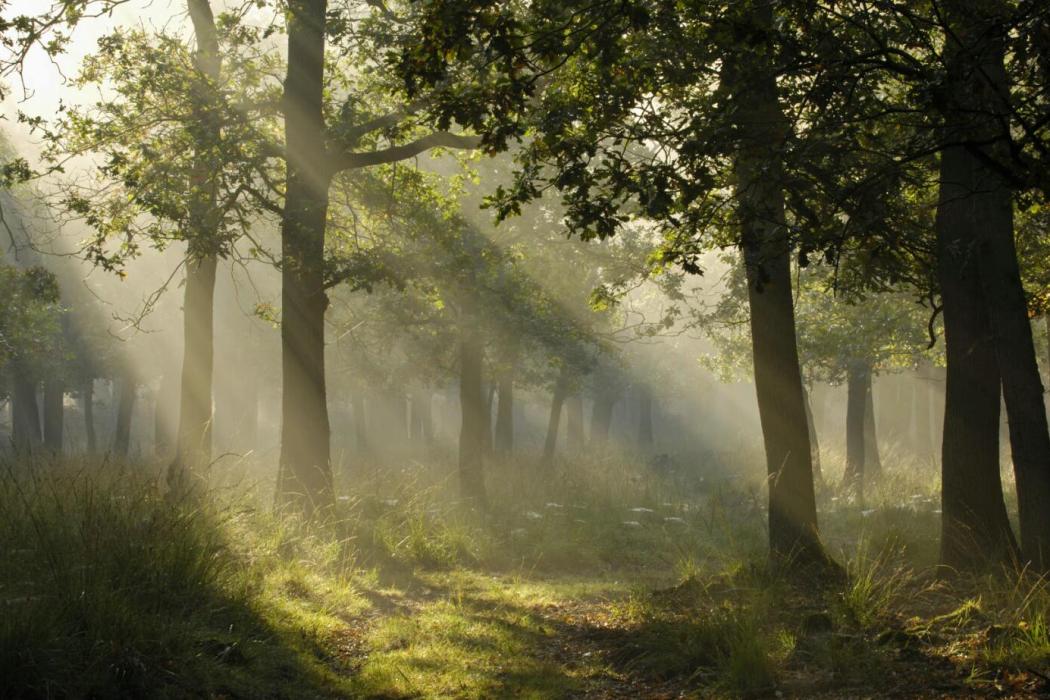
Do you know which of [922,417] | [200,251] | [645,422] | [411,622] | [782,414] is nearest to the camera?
[411,622]

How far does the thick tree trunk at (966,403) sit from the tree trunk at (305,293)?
25.5 ft

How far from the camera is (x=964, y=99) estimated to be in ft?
20.7

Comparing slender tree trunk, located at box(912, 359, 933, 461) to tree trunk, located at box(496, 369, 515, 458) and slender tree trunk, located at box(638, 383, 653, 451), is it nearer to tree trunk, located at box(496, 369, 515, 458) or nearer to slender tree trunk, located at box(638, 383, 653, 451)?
slender tree trunk, located at box(638, 383, 653, 451)

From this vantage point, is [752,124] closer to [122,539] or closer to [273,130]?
[122,539]

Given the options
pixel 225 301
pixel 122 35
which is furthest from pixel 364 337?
pixel 122 35

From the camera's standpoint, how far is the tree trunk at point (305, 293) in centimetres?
1255

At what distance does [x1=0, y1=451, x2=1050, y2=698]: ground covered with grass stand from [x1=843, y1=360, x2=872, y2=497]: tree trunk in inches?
522

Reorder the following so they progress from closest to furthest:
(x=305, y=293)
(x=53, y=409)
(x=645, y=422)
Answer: (x=305, y=293) → (x=53, y=409) → (x=645, y=422)

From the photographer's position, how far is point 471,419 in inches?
851

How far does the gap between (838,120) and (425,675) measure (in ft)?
17.2

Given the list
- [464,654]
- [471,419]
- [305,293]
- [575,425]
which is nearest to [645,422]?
[575,425]

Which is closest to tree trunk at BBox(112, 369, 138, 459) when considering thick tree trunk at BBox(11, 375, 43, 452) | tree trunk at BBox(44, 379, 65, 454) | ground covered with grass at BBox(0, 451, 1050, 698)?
tree trunk at BBox(44, 379, 65, 454)

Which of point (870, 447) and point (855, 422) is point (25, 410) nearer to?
point (855, 422)

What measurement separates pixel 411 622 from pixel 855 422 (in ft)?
66.1
